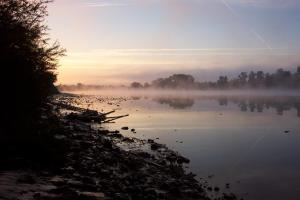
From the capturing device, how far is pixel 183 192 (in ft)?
68.2

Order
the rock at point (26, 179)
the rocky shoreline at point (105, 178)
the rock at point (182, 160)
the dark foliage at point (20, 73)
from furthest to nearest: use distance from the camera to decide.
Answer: the rock at point (182, 160) → the dark foliage at point (20, 73) → the rock at point (26, 179) → the rocky shoreline at point (105, 178)

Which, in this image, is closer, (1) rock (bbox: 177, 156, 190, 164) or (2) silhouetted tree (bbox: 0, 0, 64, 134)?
(2) silhouetted tree (bbox: 0, 0, 64, 134)

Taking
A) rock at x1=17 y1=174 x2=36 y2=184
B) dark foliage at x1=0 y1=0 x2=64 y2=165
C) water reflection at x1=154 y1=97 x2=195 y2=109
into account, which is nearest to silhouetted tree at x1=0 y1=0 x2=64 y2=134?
dark foliage at x1=0 y1=0 x2=64 y2=165

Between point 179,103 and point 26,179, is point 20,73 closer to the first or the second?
point 26,179

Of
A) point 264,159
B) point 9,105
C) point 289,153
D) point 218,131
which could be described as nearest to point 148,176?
point 9,105

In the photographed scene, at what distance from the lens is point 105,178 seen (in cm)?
2036

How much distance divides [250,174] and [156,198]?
38.6ft

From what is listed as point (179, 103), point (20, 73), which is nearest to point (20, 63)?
point (20, 73)

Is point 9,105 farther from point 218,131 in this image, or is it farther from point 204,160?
point 218,131

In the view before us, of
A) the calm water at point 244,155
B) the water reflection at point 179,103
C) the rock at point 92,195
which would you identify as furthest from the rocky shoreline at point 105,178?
the water reflection at point 179,103

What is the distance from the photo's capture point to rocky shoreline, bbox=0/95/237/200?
51.1 ft

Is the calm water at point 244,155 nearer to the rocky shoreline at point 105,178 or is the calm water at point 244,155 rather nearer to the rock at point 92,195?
the rocky shoreline at point 105,178

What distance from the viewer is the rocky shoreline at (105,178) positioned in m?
15.6

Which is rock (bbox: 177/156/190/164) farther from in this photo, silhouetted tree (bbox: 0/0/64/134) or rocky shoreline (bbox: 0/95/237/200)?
silhouetted tree (bbox: 0/0/64/134)
